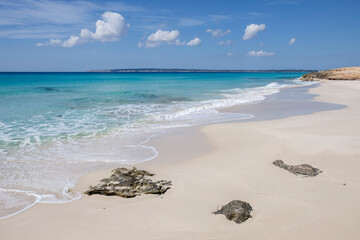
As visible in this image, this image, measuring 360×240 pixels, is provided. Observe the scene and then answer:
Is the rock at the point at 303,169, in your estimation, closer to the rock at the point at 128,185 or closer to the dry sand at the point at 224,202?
the dry sand at the point at 224,202

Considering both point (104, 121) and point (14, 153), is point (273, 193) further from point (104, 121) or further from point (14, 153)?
point (104, 121)

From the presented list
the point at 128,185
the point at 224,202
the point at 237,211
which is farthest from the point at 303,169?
the point at 128,185

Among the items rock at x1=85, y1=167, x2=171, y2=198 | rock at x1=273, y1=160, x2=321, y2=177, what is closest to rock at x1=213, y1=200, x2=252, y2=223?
rock at x1=85, y1=167, x2=171, y2=198

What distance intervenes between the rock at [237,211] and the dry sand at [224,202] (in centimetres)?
11

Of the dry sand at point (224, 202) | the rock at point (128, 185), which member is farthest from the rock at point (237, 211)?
the rock at point (128, 185)

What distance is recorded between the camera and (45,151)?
323 inches

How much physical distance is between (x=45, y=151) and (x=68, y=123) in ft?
15.3

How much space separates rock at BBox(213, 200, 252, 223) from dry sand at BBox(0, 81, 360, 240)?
4.4 inches

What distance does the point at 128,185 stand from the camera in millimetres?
5504

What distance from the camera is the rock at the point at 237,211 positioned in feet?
14.0

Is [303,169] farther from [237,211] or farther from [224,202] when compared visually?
[237,211]

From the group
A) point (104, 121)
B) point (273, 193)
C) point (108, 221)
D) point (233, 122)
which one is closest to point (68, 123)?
point (104, 121)

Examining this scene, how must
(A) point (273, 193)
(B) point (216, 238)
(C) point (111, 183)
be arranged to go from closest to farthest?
(B) point (216, 238)
(A) point (273, 193)
(C) point (111, 183)

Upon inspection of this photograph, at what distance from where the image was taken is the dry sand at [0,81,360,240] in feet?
13.2
